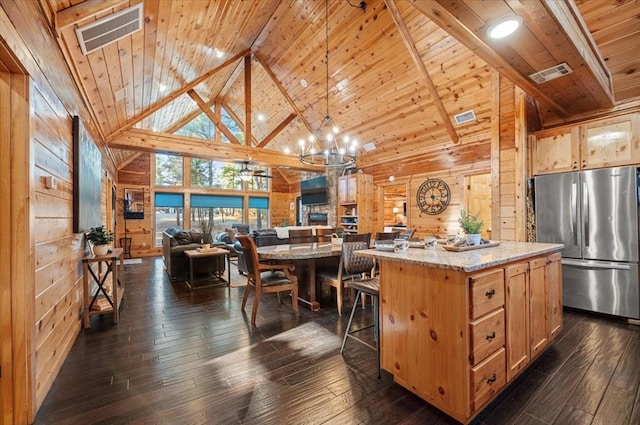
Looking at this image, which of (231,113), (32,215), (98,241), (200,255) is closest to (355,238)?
(32,215)

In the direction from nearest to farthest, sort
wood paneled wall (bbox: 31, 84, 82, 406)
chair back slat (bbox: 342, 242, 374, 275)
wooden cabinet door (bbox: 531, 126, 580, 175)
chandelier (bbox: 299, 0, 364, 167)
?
1. wood paneled wall (bbox: 31, 84, 82, 406)
2. chair back slat (bbox: 342, 242, 374, 275)
3. wooden cabinet door (bbox: 531, 126, 580, 175)
4. chandelier (bbox: 299, 0, 364, 167)

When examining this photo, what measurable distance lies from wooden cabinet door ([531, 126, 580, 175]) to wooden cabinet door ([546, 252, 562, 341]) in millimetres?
1782

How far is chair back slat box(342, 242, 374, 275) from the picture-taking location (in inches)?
119

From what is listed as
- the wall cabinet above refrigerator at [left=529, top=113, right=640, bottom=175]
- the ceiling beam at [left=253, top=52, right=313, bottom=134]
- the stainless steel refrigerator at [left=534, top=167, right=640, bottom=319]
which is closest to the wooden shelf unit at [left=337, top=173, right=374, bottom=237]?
the ceiling beam at [left=253, top=52, right=313, bottom=134]

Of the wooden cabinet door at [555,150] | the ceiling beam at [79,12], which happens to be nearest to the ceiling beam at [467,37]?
the wooden cabinet door at [555,150]

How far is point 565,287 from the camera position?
3.57 meters

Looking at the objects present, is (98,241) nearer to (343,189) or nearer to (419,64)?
(419,64)

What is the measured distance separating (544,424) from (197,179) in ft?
33.7

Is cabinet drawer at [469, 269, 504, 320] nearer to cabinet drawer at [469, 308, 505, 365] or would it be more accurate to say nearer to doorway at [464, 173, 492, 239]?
cabinet drawer at [469, 308, 505, 365]

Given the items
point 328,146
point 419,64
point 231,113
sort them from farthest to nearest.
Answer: point 231,113
point 328,146
point 419,64

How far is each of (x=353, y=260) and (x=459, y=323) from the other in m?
1.58

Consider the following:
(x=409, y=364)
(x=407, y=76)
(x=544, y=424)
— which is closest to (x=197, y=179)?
(x=407, y=76)

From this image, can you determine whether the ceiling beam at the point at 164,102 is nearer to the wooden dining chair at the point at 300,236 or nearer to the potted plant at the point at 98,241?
the potted plant at the point at 98,241

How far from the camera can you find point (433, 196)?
19.6 ft
